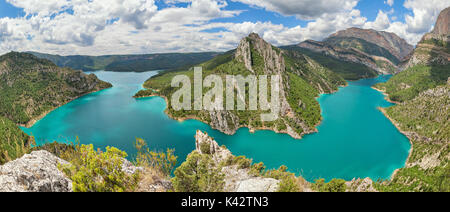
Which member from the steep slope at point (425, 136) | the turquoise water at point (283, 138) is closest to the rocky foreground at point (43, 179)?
the turquoise water at point (283, 138)

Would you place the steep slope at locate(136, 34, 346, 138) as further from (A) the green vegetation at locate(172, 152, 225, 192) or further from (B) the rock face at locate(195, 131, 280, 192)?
(A) the green vegetation at locate(172, 152, 225, 192)

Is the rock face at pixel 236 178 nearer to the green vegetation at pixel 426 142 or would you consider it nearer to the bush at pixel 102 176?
the bush at pixel 102 176

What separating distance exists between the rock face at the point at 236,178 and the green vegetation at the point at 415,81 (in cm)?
15602

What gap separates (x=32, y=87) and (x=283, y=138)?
191156 millimetres

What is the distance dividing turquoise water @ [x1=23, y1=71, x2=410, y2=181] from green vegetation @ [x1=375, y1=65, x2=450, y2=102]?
1906 inches

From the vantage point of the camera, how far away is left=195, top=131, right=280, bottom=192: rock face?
25561mm

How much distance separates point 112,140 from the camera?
7438 cm

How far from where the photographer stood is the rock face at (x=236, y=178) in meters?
25.6

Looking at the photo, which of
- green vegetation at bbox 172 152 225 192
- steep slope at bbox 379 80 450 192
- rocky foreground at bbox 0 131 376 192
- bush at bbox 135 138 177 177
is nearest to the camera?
Result: rocky foreground at bbox 0 131 376 192

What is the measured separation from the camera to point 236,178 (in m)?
33.0

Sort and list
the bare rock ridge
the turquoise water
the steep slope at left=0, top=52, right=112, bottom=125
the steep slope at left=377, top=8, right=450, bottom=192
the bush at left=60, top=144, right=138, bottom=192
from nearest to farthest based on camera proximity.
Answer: the bare rock ridge → the bush at left=60, top=144, right=138, bottom=192 → the steep slope at left=377, top=8, right=450, bottom=192 → the turquoise water → the steep slope at left=0, top=52, right=112, bottom=125

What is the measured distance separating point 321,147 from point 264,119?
2784 centimetres

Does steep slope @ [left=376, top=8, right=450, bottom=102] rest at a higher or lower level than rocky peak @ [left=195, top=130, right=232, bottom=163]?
higher

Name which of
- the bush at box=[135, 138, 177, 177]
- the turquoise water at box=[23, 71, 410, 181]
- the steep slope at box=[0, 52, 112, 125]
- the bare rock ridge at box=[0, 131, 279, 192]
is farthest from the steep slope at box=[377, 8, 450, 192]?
the steep slope at box=[0, 52, 112, 125]
